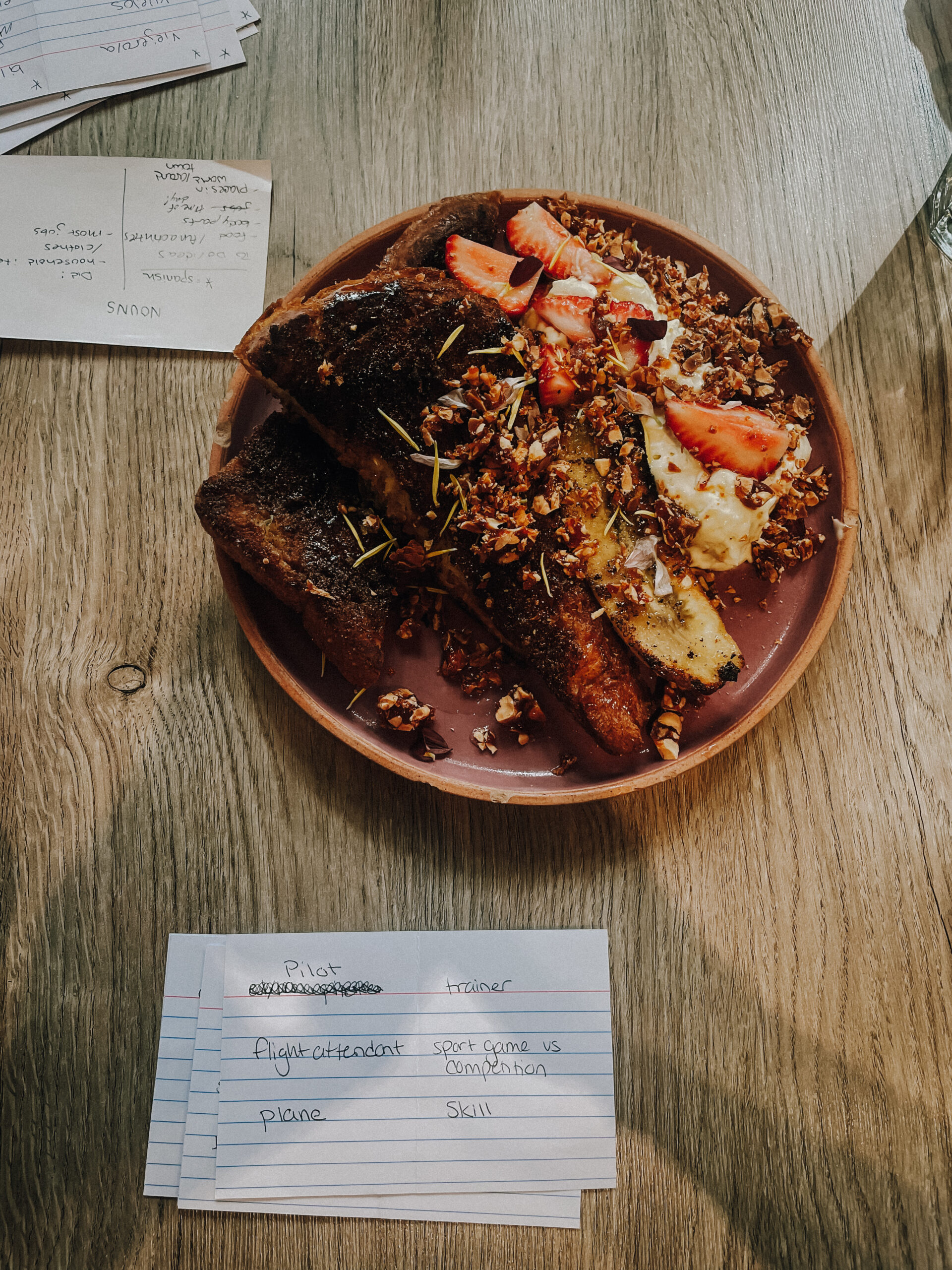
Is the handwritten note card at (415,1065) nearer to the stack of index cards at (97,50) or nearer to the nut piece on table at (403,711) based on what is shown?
the nut piece on table at (403,711)

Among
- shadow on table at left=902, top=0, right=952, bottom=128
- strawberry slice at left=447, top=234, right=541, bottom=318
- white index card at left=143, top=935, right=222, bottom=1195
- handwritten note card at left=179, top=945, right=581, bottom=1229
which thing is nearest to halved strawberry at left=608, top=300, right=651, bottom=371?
strawberry slice at left=447, top=234, right=541, bottom=318

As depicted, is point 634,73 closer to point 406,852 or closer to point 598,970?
point 406,852

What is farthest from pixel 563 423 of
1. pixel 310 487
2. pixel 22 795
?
pixel 22 795

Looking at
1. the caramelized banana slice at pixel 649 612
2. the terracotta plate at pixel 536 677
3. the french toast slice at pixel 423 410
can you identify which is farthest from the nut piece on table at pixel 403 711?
the caramelized banana slice at pixel 649 612

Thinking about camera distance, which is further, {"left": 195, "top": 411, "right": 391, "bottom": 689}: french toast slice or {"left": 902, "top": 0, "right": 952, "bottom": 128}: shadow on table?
{"left": 902, "top": 0, "right": 952, "bottom": 128}: shadow on table

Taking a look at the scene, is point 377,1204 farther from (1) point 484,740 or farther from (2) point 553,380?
(2) point 553,380

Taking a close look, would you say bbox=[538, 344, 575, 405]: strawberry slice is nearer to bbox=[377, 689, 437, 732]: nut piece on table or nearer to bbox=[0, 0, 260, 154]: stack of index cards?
bbox=[377, 689, 437, 732]: nut piece on table
